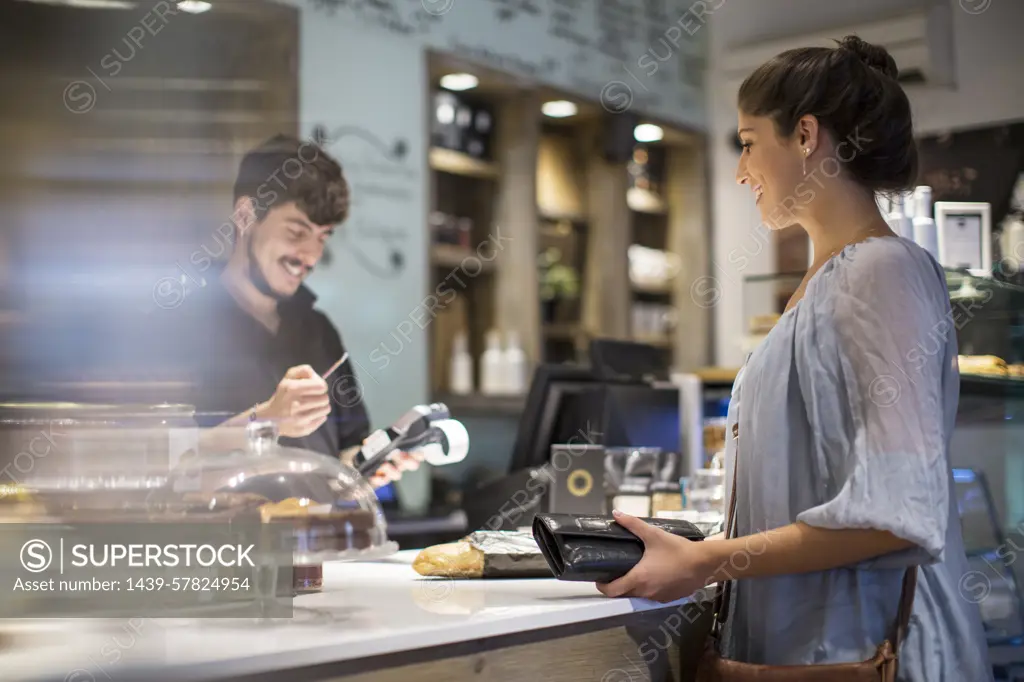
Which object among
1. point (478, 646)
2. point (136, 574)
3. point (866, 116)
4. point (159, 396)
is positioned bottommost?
point (478, 646)

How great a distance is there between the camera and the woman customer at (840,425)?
1375mm

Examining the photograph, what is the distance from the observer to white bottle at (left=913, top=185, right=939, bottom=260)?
2.54 metres

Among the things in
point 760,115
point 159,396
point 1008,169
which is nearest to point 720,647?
point 760,115

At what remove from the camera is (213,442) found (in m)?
2.07

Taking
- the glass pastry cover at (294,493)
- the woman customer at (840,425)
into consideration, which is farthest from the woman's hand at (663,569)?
the glass pastry cover at (294,493)

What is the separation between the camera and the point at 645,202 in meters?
6.34

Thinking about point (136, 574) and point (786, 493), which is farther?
point (786, 493)

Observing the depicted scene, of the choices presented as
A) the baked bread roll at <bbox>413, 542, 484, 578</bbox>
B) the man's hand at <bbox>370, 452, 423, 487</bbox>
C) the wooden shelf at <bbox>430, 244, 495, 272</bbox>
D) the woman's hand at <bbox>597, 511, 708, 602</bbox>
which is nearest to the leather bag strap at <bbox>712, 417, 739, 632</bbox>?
the woman's hand at <bbox>597, 511, 708, 602</bbox>

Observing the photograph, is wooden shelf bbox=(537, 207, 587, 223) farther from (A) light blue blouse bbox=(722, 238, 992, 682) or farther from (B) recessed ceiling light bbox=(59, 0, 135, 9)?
(A) light blue blouse bbox=(722, 238, 992, 682)

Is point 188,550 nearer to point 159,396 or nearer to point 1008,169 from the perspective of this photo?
point 159,396

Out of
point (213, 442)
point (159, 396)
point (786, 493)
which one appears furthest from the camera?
point (159, 396)

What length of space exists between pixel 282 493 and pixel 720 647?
2.28 feet

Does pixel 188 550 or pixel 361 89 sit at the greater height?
pixel 361 89

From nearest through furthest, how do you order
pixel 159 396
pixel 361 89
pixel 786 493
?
1. pixel 786 493
2. pixel 159 396
3. pixel 361 89
